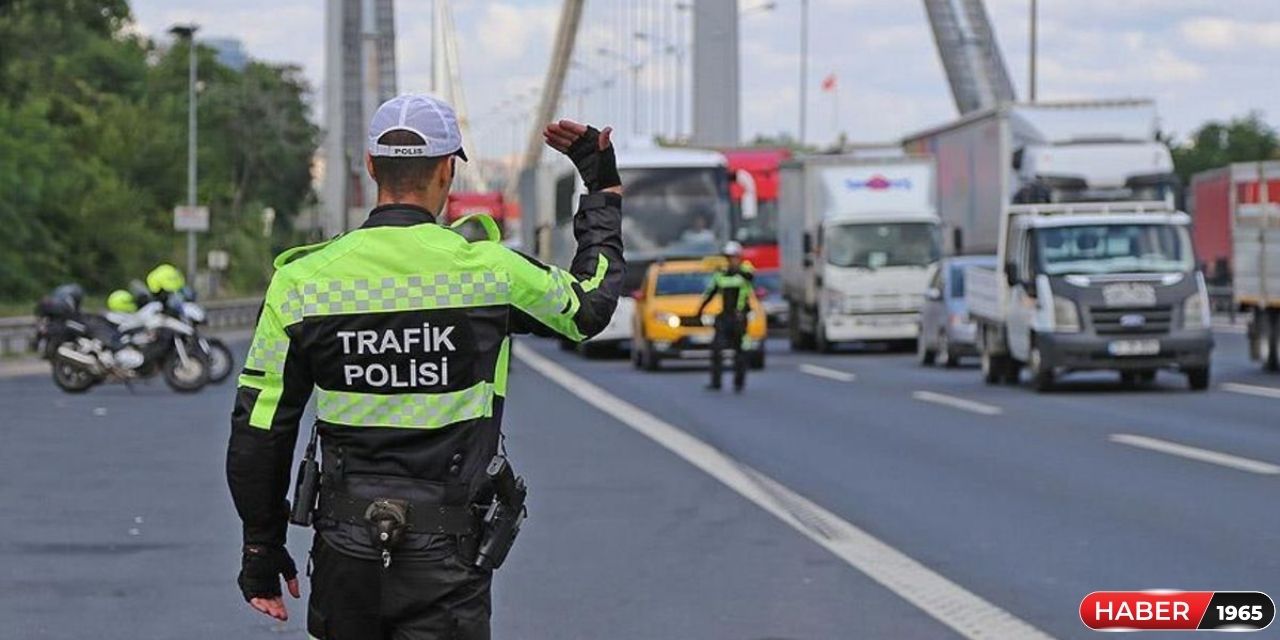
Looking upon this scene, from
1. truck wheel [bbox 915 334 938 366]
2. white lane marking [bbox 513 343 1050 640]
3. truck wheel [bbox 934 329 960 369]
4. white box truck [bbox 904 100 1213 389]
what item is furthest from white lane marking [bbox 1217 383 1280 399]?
truck wheel [bbox 915 334 938 366]

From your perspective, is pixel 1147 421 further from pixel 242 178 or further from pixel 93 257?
pixel 242 178

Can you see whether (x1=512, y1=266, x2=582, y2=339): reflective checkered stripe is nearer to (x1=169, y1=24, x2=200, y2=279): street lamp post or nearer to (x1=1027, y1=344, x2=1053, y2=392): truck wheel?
(x1=1027, y1=344, x2=1053, y2=392): truck wheel

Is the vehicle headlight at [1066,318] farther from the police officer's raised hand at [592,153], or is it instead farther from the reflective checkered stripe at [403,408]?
the reflective checkered stripe at [403,408]

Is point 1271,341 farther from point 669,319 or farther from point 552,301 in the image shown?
point 552,301

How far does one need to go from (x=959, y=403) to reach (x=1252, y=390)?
391 centimetres

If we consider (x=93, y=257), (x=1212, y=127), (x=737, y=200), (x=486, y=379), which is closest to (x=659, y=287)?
(x=737, y=200)

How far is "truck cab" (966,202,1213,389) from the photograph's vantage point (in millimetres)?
28078

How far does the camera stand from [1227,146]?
100 m

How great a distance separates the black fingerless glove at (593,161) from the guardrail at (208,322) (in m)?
40.1

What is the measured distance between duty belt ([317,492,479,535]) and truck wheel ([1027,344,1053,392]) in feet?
77.1

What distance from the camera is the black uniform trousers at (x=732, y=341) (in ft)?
95.8

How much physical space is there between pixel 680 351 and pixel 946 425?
45.1ft

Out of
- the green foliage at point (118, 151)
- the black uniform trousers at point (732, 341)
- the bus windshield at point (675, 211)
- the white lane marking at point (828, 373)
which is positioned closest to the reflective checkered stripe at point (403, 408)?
the black uniform trousers at point (732, 341)

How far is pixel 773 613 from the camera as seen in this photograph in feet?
34.8
